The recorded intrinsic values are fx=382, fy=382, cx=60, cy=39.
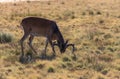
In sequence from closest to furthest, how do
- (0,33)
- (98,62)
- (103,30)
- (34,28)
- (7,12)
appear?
(98,62) < (34,28) < (0,33) < (103,30) < (7,12)

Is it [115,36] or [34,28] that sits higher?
[34,28]

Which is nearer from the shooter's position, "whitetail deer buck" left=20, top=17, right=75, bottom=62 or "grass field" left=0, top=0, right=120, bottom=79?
"grass field" left=0, top=0, right=120, bottom=79

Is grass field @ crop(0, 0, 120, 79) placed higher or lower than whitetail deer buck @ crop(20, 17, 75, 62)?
lower

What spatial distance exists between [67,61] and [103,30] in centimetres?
669

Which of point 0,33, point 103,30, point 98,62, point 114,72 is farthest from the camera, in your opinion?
point 103,30

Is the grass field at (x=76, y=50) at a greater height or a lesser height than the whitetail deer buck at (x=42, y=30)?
lesser

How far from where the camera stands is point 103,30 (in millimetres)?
20172

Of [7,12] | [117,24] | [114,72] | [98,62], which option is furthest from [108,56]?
[7,12]

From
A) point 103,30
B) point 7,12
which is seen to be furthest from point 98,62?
point 7,12

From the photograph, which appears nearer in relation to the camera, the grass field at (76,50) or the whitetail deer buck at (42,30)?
the grass field at (76,50)

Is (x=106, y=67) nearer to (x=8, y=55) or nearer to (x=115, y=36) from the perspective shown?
(x=8, y=55)

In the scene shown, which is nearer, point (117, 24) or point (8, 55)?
point (8, 55)

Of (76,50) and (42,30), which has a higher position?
(42,30)

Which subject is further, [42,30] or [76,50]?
[76,50]
